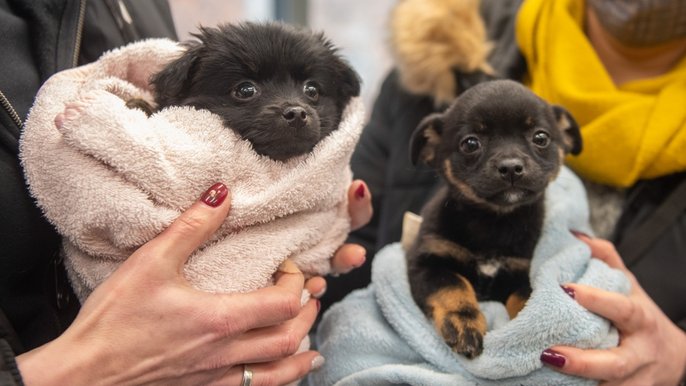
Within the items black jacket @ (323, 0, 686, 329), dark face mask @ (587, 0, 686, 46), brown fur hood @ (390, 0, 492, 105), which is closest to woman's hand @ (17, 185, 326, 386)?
black jacket @ (323, 0, 686, 329)

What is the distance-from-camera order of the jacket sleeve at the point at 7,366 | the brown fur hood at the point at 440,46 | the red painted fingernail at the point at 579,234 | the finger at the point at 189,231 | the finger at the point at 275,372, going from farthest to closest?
the brown fur hood at the point at 440,46
the red painted fingernail at the point at 579,234
the finger at the point at 275,372
the finger at the point at 189,231
the jacket sleeve at the point at 7,366

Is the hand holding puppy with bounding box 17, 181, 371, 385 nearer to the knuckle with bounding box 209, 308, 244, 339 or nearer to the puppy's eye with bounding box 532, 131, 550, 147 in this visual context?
the knuckle with bounding box 209, 308, 244, 339

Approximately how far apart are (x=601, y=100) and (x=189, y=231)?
119 cm

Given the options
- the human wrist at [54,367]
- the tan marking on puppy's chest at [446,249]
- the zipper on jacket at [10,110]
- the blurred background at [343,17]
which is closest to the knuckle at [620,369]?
the tan marking on puppy's chest at [446,249]

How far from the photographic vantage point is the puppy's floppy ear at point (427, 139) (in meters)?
1.42

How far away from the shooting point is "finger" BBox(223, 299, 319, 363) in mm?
1012

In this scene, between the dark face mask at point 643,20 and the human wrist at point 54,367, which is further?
the dark face mask at point 643,20

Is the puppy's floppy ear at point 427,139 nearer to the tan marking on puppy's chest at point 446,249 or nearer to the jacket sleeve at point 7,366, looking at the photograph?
the tan marking on puppy's chest at point 446,249

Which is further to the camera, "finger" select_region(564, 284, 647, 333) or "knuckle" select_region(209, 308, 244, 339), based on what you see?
"finger" select_region(564, 284, 647, 333)

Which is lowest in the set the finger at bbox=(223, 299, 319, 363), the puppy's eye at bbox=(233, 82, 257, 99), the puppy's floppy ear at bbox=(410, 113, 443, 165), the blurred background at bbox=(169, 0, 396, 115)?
the blurred background at bbox=(169, 0, 396, 115)

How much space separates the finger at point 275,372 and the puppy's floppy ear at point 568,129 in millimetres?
846

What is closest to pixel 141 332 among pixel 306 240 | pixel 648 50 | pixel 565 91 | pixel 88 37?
pixel 306 240

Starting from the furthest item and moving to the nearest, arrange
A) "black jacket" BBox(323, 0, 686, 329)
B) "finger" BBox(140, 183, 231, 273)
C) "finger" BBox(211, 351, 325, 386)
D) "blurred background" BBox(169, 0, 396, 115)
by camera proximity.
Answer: "blurred background" BBox(169, 0, 396, 115)
"black jacket" BBox(323, 0, 686, 329)
"finger" BBox(211, 351, 325, 386)
"finger" BBox(140, 183, 231, 273)

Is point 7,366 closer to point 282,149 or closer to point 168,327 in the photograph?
point 168,327
